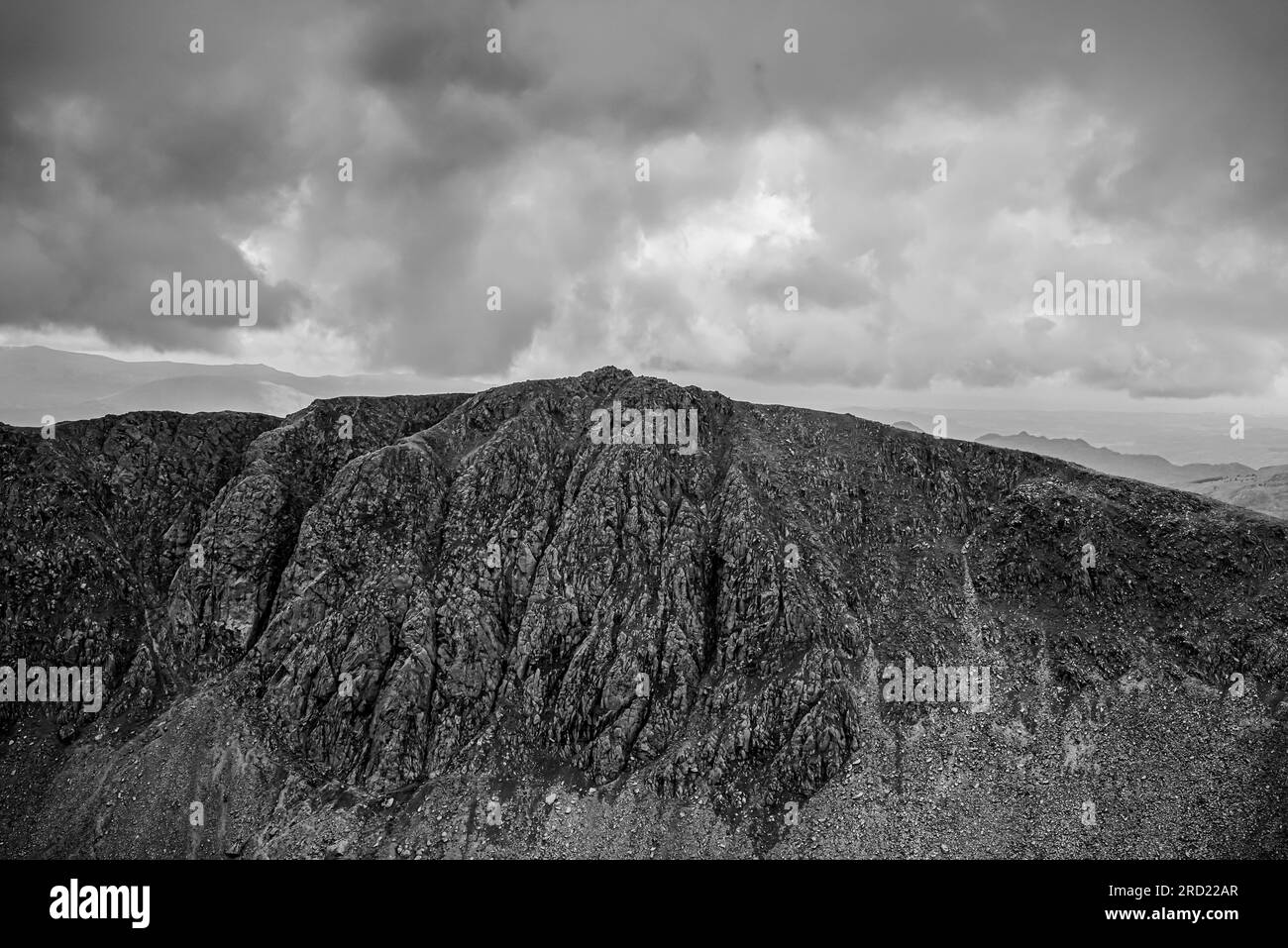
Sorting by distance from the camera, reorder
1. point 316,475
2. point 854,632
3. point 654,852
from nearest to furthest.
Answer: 1. point 654,852
2. point 854,632
3. point 316,475

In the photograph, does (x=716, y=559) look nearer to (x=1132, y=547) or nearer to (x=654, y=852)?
(x=654, y=852)

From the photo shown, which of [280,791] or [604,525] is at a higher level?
[604,525]

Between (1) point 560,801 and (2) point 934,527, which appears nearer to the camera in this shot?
(1) point 560,801

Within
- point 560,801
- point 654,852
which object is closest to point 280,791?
point 560,801

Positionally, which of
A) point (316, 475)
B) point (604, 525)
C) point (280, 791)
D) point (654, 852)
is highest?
point (316, 475)

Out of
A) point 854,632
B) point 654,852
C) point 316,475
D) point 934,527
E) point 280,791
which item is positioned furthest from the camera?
point 316,475

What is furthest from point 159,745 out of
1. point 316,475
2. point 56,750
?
point 316,475
